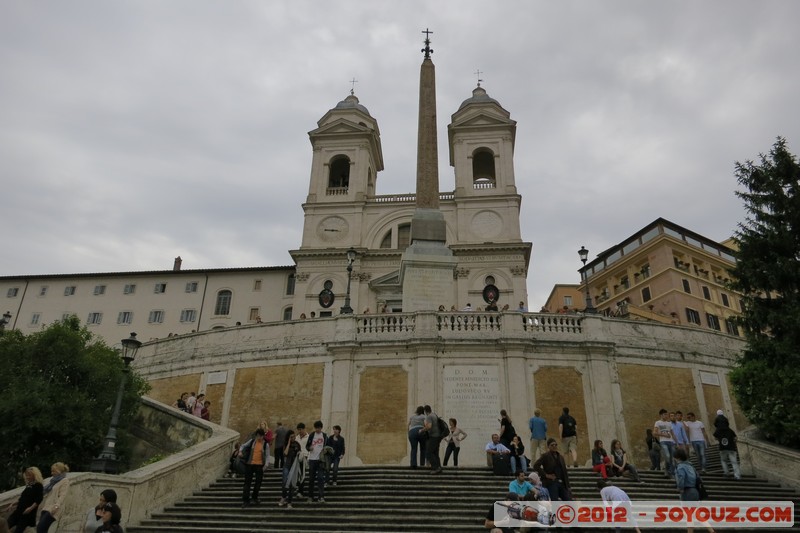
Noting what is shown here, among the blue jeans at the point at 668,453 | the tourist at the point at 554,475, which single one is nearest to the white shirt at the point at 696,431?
the blue jeans at the point at 668,453

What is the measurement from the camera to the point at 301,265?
40438mm

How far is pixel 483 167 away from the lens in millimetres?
46656

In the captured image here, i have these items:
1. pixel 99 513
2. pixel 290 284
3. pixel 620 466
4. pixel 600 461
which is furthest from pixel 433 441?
pixel 290 284

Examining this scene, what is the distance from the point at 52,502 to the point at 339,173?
1579 inches

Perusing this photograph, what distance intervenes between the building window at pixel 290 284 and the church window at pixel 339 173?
7.72 meters

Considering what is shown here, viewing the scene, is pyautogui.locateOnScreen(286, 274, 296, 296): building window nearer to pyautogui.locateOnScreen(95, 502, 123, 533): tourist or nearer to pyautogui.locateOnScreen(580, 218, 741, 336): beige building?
pyautogui.locateOnScreen(580, 218, 741, 336): beige building

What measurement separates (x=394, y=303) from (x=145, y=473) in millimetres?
25239

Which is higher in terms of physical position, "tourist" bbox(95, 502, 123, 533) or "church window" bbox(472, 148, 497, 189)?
"church window" bbox(472, 148, 497, 189)

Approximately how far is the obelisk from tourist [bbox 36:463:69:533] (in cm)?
1349

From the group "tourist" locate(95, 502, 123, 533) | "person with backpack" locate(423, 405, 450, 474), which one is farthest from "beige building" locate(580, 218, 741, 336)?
"tourist" locate(95, 502, 123, 533)

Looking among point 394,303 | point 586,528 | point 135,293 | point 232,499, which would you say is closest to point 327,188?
point 394,303

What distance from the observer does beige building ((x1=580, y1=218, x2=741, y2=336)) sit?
4881 centimetres

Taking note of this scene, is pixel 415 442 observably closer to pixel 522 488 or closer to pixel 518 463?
pixel 518 463

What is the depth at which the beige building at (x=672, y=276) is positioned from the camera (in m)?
48.8
